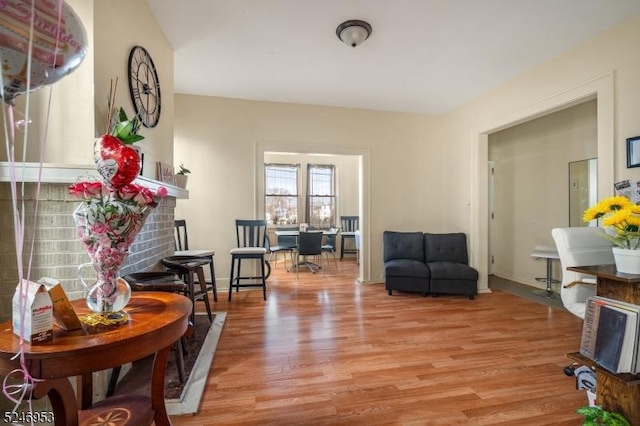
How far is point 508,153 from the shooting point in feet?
16.1

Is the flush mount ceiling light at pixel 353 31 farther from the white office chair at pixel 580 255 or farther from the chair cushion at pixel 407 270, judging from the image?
the chair cushion at pixel 407 270

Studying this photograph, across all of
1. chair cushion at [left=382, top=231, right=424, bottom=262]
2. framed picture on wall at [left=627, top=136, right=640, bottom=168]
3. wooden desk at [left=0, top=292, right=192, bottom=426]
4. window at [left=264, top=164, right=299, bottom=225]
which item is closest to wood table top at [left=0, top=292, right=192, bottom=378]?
wooden desk at [left=0, top=292, right=192, bottom=426]

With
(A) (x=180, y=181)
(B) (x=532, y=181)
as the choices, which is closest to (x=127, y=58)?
(A) (x=180, y=181)

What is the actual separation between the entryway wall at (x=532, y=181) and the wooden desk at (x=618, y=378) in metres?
3.25

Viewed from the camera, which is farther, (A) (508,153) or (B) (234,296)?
(A) (508,153)

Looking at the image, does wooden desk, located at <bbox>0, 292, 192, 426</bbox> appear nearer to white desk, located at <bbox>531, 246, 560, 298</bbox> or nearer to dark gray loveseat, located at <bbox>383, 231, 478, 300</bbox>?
dark gray loveseat, located at <bbox>383, 231, 478, 300</bbox>

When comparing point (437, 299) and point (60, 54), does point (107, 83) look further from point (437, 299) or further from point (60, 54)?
point (437, 299)

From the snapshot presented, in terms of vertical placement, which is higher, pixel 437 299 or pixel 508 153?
pixel 508 153

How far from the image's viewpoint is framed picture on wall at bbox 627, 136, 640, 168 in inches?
91.3

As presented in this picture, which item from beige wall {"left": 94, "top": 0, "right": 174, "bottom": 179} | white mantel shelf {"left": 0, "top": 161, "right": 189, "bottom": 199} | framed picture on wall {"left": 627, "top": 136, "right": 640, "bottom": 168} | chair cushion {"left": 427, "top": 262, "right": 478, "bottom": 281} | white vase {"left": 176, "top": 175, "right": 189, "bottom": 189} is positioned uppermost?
beige wall {"left": 94, "top": 0, "right": 174, "bottom": 179}

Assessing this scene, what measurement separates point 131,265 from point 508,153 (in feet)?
18.3

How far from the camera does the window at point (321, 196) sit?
751 cm

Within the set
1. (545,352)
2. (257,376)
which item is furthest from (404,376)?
(545,352)

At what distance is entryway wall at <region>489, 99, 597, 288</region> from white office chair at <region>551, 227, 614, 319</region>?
2470 millimetres
